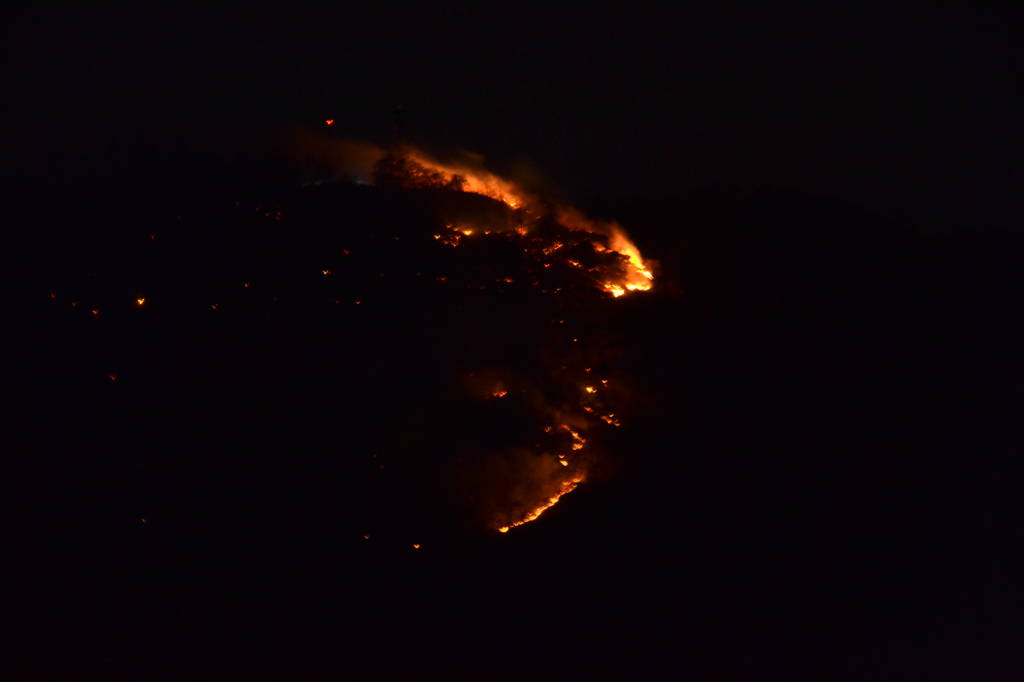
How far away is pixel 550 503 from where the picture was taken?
8.02 m

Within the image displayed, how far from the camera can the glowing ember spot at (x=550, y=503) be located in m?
7.99

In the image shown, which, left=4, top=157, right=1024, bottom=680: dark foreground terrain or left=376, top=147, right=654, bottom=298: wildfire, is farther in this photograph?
left=376, top=147, right=654, bottom=298: wildfire

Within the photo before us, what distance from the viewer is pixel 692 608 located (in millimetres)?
7832

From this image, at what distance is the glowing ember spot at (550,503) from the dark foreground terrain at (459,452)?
83 millimetres

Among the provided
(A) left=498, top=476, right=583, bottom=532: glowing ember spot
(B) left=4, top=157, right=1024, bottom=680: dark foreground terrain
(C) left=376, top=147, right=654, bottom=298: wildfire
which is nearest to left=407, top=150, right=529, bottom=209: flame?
(C) left=376, top=147, right=654, bottom=298: wildfire

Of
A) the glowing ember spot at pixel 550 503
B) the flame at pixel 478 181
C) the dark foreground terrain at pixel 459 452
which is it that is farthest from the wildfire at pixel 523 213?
the glowing ember spot at pixel 550 503

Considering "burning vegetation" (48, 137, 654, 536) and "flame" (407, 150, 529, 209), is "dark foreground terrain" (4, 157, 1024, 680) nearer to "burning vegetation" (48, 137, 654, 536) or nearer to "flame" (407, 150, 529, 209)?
"burning vegetation" (48, 137, 654, 536)

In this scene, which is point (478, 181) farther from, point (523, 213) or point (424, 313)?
point (424, 313)

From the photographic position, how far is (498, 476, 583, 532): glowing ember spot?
7992mm

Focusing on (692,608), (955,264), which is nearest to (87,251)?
(692,608)

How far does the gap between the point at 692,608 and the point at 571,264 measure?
103 inches

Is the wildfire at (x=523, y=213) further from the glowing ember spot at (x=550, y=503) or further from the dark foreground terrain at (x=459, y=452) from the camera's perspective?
the glowing ember spot at (x=550, y=503)

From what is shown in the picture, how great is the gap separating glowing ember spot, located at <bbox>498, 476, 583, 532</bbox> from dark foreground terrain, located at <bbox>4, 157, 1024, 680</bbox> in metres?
0.08

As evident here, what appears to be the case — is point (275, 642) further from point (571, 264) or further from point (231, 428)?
point (571, 264)
